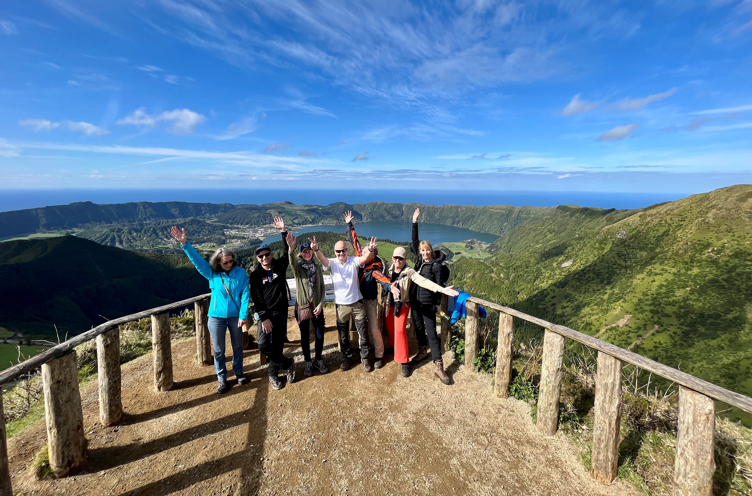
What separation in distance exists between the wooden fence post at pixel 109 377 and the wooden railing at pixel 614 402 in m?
6.15

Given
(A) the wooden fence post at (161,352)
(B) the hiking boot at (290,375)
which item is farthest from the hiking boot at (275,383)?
(A) the wooden fence post at (161,352)

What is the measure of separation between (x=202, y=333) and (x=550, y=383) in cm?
661

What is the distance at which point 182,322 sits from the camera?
10.4 m

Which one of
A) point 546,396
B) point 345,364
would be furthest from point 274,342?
point 546,396

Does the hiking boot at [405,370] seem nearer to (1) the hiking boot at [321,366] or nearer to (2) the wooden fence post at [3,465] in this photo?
(1) the hiking boot at [321,366]

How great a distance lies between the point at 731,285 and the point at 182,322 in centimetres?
9817

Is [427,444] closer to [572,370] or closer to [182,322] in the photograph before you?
[572,370]

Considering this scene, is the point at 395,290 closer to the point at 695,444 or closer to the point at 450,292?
the point at 450,292

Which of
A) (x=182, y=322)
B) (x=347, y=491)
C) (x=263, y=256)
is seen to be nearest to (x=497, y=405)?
(x=347, y=491)

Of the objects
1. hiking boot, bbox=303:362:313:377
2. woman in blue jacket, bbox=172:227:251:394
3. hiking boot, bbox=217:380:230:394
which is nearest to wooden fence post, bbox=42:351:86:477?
woman in blue jacket, bbox=172:227:251:394

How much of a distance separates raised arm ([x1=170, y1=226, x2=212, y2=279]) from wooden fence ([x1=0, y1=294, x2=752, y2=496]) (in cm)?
125

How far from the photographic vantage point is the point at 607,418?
384cm

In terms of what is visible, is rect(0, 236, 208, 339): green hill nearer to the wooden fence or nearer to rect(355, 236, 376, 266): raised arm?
the wooden fence

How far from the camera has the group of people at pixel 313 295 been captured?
17.2 feet
